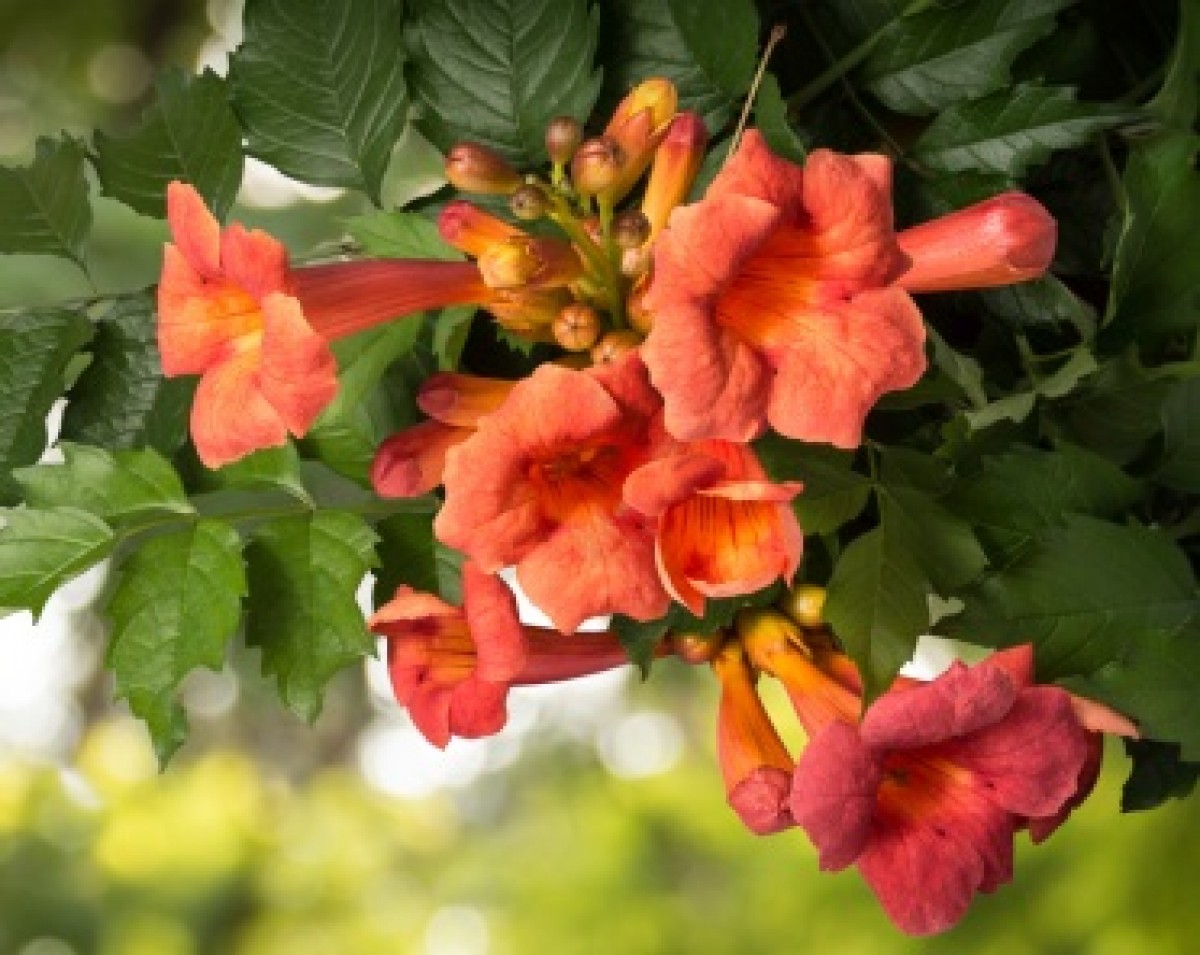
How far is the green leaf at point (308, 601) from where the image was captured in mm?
563

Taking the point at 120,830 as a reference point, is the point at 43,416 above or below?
above

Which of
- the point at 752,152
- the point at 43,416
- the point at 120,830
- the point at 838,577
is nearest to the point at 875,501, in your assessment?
the point at 838,577

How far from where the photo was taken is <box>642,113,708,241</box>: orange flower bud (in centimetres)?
51

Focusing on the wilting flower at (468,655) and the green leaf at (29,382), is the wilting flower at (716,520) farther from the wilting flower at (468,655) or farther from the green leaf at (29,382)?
the green leaf at (29,382)

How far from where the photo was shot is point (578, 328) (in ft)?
1.62

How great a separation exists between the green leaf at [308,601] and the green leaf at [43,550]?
1.9 inches

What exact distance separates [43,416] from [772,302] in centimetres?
26

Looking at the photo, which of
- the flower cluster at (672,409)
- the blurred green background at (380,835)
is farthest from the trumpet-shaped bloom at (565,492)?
the blurred green background at (380,835)

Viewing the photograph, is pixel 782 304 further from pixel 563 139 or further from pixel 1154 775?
pixel 1154 775

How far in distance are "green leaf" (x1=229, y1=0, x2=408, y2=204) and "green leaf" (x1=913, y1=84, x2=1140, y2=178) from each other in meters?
0.17

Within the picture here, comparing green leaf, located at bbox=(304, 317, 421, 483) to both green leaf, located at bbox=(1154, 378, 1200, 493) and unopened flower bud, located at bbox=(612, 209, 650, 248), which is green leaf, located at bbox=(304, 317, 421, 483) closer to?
unopened flower bud, located at bbox=(612, 209, 650, 248)

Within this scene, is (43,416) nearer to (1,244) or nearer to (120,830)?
(1,244)

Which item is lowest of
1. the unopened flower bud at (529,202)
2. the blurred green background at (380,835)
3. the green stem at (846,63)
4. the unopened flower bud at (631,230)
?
the blurred green background at (380,835)

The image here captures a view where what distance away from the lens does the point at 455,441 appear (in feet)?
1.74
